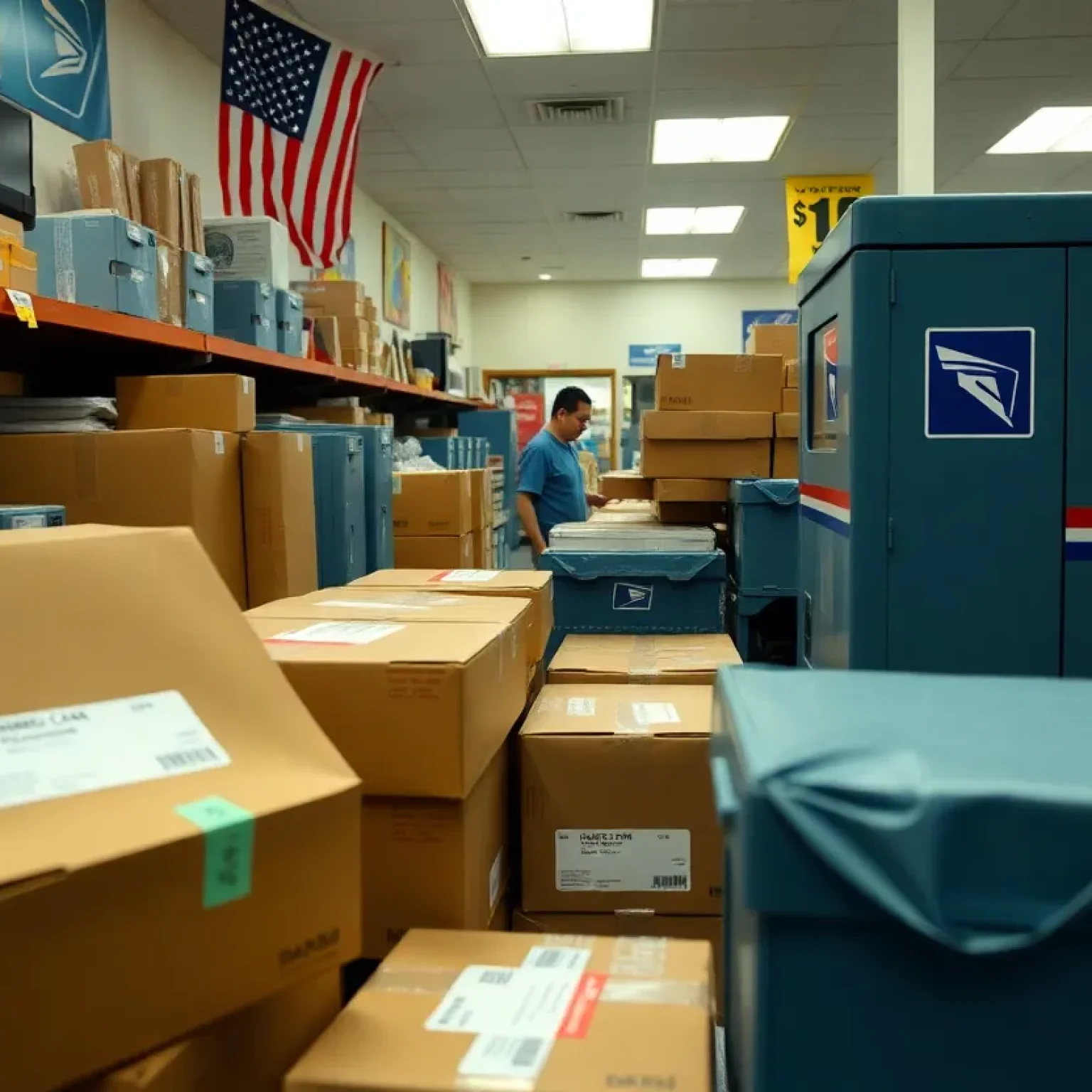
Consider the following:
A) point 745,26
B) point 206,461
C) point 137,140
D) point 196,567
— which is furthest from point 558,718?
point 745,26

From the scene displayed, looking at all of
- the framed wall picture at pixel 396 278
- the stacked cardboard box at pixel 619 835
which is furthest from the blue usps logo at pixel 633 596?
the framed wall picture at pixel 396 278

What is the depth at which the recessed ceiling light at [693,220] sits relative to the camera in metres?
8.13

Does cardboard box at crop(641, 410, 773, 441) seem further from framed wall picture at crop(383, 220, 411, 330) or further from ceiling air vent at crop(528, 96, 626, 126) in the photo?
framed wall picture at crop(383, 220, 411, 330)

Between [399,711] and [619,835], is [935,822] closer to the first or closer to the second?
[399,711]

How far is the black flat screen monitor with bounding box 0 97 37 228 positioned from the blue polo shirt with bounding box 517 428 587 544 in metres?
2.62

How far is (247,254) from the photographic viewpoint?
13.0 ft

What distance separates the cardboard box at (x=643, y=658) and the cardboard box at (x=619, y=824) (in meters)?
0.29

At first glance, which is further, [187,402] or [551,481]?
[551,481]

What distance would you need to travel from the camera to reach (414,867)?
49.0 inches

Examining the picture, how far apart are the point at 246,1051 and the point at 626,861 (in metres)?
0.76

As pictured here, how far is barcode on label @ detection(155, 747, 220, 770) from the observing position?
883 millimetres

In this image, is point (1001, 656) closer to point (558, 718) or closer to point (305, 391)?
point (558, 718)

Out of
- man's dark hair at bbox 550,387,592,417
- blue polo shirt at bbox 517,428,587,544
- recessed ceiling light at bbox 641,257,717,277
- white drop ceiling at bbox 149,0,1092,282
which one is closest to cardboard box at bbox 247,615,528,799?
blue polo shirt at bbox 517,428,587,544

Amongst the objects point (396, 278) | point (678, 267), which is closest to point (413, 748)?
point (396, 278)
